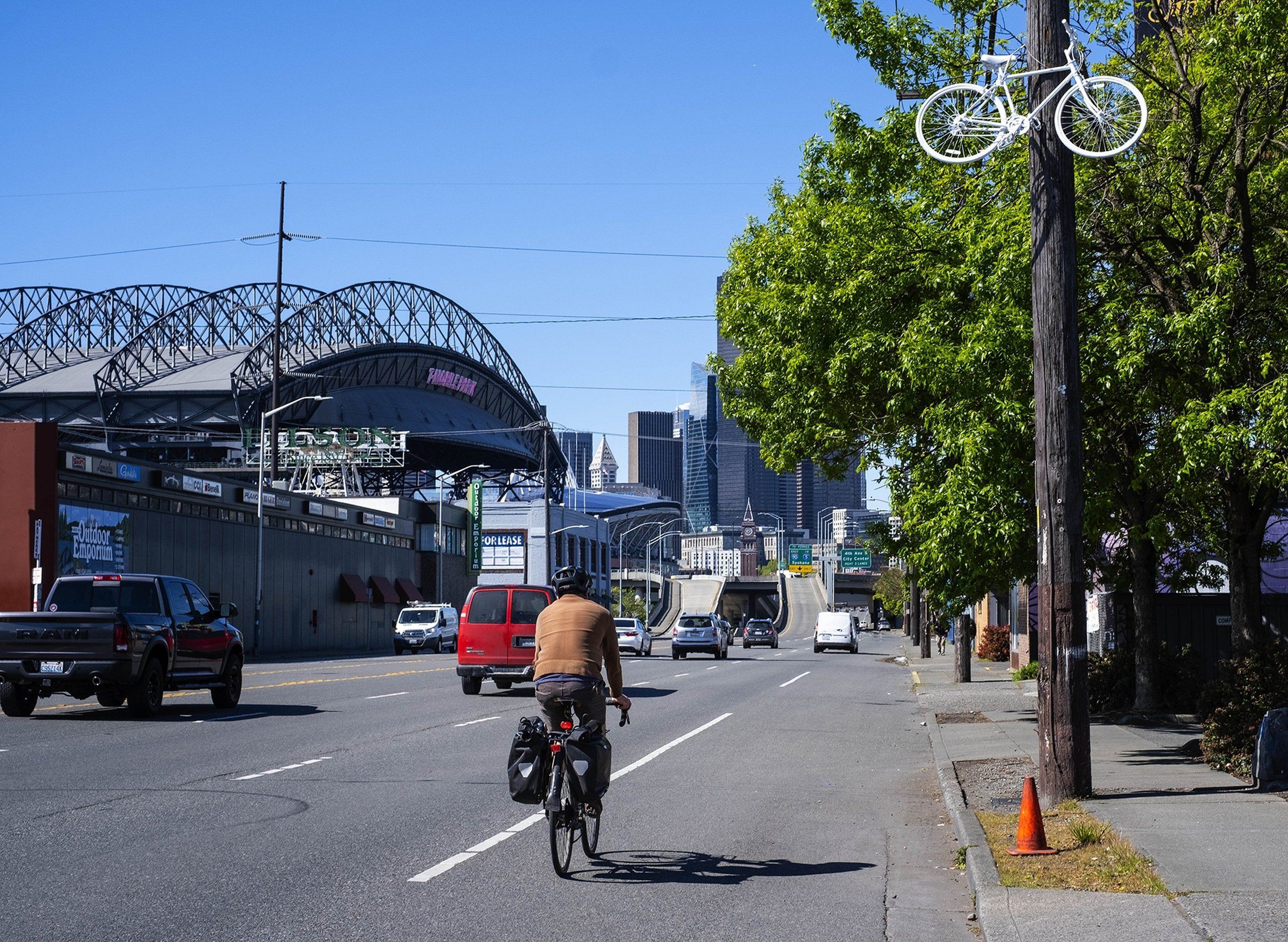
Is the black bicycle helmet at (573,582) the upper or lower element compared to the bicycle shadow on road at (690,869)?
upper

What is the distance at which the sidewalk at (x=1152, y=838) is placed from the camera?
22.0ft

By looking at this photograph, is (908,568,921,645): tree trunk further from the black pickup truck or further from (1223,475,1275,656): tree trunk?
(1223,475,1275,656): tree trunk

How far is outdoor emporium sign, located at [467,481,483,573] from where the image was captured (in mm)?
85562

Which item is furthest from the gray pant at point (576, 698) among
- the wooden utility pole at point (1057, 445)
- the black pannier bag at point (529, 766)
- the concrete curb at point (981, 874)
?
the wooden utility pole at point (1057, 445)

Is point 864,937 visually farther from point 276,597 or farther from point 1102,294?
point 276,597

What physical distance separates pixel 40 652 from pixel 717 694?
13628 mm

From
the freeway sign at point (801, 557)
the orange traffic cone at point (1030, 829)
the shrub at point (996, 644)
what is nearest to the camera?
the orange traffic cone at point (1030, 829)

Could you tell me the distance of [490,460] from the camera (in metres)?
131

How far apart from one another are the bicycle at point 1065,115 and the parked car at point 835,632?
5267cm

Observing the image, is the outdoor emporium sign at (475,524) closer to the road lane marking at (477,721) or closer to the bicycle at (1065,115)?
the road lane marking at (477,721)

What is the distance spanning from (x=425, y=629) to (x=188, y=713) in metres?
37.0

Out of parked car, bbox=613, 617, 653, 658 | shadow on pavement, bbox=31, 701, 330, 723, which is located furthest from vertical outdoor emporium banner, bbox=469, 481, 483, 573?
shadow on pavement, bbox=31, 701, 330, 723

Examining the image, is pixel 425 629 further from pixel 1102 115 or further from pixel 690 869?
pixel 690 869

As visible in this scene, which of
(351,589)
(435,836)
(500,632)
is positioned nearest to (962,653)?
(500,632)
